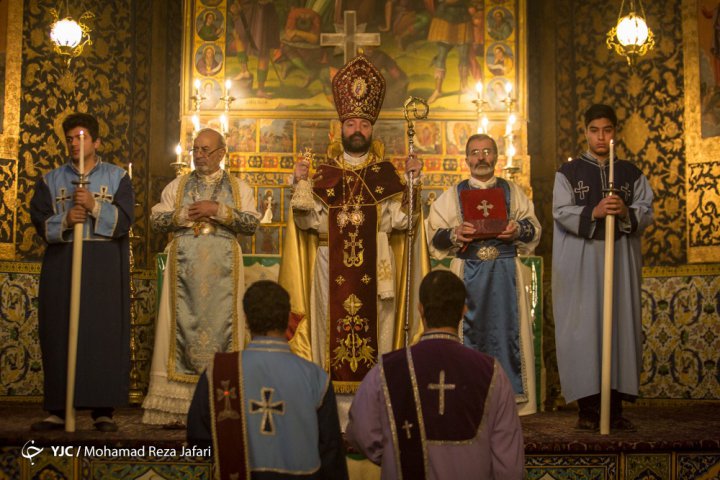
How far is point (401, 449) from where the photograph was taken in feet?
14.0

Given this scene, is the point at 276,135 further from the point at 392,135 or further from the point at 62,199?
the point at 62,199

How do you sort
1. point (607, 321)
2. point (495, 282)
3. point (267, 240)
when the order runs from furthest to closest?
point (267, 240) < point (495, 282) < point (607, 321)

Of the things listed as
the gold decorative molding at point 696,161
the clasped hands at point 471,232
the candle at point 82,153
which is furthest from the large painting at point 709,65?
the candle at point 82,153

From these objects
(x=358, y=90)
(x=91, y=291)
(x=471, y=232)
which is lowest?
(x=91, y=291)

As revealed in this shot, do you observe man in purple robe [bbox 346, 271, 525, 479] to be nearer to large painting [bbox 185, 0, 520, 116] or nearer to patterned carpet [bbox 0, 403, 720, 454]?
patterned carpet [bbox 0, 403, 720, 454]

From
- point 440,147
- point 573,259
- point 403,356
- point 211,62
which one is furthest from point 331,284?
point 211,62

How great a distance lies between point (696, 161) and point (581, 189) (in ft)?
10.4

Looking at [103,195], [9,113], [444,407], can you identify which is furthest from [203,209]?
[9,113]

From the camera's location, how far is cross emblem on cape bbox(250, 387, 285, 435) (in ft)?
14.0

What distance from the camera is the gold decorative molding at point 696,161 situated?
9359 mm

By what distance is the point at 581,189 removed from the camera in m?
6.85

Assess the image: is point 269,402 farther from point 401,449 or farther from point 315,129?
point 315,129

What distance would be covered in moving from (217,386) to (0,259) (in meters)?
5.62

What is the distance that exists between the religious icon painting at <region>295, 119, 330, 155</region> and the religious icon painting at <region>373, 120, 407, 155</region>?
1.69 ft
